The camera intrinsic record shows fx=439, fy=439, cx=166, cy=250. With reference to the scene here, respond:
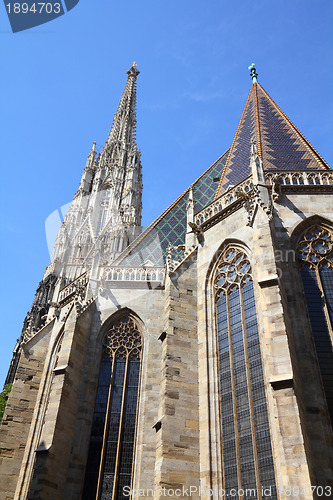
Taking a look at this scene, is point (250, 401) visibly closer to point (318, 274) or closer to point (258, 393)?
point (258, 393)

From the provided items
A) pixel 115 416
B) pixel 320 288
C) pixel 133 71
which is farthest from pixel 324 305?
pixel 133 71

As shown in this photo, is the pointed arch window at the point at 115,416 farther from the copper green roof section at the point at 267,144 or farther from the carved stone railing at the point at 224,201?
the copper green roof section at the point at 267,144

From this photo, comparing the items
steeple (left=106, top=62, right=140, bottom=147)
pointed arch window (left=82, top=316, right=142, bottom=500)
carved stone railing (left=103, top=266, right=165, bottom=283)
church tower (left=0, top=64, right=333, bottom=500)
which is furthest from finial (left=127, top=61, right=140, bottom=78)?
pointed arch window (left=82, top=316, right=142, bottom=500)

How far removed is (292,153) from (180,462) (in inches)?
376

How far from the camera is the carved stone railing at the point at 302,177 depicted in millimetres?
10914

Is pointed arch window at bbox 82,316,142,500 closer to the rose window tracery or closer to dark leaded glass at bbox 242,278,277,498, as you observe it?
dark leaded glass at bbox 242,278,277,498

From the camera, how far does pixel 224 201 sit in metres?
11.6

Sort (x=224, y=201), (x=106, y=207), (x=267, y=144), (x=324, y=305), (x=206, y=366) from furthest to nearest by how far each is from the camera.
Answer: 1. (x=106, y=207)
2. (x=267, y=144)
3. (x=224, y=201)
4. (x=206, y=366)
5. (x=324, y=305)

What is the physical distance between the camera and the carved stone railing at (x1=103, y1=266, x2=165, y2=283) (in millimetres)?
13250

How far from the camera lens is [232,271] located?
402 inches

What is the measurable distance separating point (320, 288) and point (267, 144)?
6.62 m

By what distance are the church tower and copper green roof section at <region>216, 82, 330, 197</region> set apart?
3.9 inches

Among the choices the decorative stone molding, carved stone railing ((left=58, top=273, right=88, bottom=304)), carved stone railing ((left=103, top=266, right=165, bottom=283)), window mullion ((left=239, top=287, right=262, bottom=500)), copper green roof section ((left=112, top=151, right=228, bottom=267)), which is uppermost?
copper green roof section ((left=112, top=151, right=228, bottom=267))

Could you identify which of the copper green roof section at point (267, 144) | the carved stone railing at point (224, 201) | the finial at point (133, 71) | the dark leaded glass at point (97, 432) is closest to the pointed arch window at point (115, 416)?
the dark leaded glass at point (97, 432)
